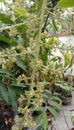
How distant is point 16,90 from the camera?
58 centimetres

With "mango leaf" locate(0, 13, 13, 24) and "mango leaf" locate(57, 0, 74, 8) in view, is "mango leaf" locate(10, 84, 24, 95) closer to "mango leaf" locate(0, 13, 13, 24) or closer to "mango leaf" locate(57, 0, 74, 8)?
"mango leaf" locate(0, 13, 13, 24)

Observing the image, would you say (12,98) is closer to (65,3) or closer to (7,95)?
(7,95)

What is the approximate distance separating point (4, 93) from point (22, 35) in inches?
6.2

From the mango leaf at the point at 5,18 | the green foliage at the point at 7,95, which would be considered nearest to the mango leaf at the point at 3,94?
the green foliage at the point at 7,95

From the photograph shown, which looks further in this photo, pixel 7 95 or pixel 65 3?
pixel 7 95

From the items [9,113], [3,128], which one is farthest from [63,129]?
[3,128]

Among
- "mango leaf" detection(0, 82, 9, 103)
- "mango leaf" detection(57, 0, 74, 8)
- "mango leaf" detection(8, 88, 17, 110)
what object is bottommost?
"mango leaf" detection(8, 88, 17, 110)

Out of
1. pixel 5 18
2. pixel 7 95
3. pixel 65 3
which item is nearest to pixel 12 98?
pixel 7 95

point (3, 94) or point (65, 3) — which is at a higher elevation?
point (65, 3)

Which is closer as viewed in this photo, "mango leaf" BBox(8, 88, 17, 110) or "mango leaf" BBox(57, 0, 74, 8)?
"mango leaf" BBox(57, 0, 74, 8)

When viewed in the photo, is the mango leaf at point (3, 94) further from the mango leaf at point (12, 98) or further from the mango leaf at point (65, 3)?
the mango leaf at point (65, 3)

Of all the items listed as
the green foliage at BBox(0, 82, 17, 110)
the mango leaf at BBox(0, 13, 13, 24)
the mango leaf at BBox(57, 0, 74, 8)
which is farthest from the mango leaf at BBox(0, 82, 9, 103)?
the mango leaf at BBox(57, 0, 74, 8)

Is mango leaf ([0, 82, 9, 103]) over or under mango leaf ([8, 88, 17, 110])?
over

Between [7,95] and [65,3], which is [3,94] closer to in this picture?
[7,95]
